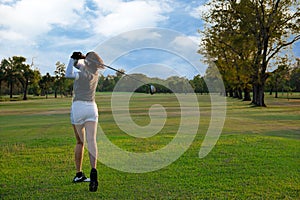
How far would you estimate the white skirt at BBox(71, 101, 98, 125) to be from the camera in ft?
17.0

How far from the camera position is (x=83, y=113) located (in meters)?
5.17

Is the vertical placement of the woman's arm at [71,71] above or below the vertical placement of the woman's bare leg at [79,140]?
above

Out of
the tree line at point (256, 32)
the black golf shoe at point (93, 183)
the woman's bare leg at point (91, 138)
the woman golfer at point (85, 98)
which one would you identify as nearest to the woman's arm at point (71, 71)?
the woman golfer at point (85, 98)

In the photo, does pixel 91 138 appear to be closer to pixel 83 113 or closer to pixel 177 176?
pixel 83 113

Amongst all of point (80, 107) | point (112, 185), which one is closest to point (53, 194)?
point (112, 185)

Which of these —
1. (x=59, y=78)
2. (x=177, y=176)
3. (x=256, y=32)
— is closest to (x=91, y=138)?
(x=177, y=176)

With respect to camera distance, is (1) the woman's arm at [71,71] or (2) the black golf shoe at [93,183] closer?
(2) the black golf shoe at [93,183]

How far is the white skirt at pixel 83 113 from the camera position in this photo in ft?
Answer: 17.0

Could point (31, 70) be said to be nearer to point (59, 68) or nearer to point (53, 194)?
point (59, 68)

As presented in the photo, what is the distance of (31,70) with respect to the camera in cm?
8344

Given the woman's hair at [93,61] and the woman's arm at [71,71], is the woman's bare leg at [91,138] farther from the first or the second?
the woman's hair at [93,61]

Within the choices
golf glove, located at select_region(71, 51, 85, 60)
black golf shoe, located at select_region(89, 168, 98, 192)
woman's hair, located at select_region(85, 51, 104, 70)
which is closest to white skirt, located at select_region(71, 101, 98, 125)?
woman's hair, located at select_region(85, 51, 104, 70)

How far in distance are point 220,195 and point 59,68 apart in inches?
3787

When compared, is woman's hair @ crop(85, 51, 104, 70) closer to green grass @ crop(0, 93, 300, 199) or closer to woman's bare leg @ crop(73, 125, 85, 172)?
woman's bare leg @ crop(73, 125, 85, 172)
